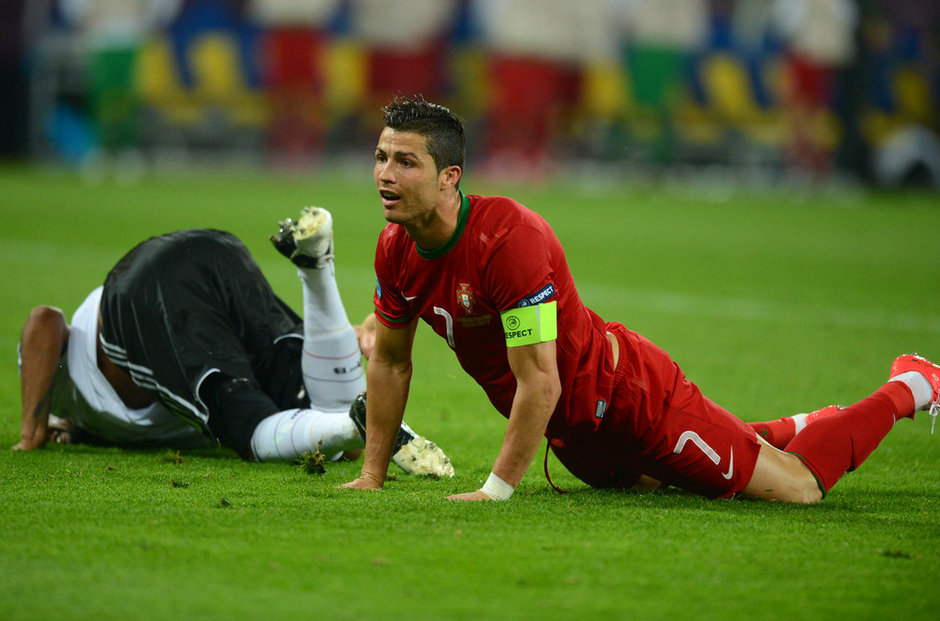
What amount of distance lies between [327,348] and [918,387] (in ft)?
7.65

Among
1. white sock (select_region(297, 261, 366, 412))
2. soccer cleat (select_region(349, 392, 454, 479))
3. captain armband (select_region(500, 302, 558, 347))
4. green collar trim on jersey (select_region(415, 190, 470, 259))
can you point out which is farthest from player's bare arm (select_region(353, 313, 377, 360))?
captain armband (select_region(500, 302, 558, 347))

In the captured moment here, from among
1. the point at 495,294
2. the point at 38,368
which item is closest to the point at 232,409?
the point at 38,368

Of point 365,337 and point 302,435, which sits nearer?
point 302,435

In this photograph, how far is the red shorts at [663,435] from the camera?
4.31 metres

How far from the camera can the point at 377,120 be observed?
91.1ft

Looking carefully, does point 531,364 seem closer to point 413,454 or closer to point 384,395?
point 384,395

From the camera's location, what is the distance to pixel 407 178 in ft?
13.3

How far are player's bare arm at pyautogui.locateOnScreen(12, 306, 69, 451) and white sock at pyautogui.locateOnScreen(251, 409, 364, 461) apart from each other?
2.93 feet

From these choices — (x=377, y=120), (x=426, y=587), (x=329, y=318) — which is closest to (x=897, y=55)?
(x=377, y=120)

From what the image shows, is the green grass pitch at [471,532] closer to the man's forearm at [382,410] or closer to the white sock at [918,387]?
the man's forearm at [382,410]

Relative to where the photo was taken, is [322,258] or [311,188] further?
[311,188]

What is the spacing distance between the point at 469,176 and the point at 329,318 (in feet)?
64.6

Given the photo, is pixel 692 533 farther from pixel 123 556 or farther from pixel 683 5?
pixel 683 5

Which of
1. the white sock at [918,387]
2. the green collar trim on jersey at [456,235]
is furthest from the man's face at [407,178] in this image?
the white sock at [918,387]
